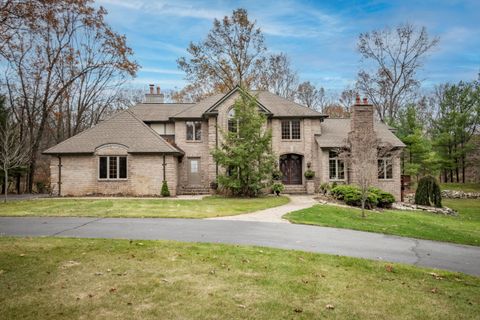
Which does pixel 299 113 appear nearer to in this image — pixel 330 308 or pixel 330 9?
pixel 330 9

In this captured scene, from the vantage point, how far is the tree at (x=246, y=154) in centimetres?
2188

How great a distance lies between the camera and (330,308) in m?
4.76

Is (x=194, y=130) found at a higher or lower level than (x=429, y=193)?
higher

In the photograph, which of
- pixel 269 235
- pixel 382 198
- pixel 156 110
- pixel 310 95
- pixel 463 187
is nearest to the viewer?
pixel 269 235

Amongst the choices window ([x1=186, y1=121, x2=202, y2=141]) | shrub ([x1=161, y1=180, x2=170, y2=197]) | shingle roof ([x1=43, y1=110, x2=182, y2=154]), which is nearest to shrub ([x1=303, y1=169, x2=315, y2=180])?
window ([x1=186, y1=121, x2=202, y2=141])

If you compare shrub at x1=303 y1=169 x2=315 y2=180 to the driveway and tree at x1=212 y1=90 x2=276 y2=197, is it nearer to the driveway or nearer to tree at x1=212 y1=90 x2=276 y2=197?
tree at x1=212 y1=90 x2=276 y2=197

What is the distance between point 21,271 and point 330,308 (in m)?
5.47

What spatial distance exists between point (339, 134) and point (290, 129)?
4.07 m

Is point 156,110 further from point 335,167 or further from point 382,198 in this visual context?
point 382,198

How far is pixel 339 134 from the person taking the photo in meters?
27.1

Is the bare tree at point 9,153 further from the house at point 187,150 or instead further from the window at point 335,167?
the window at point 335,167

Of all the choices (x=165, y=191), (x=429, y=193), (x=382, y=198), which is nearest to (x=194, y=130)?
(x=165, y=191)

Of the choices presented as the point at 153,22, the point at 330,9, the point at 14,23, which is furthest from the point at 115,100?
the point at 330,9

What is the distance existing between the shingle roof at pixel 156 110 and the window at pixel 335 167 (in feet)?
42.7
